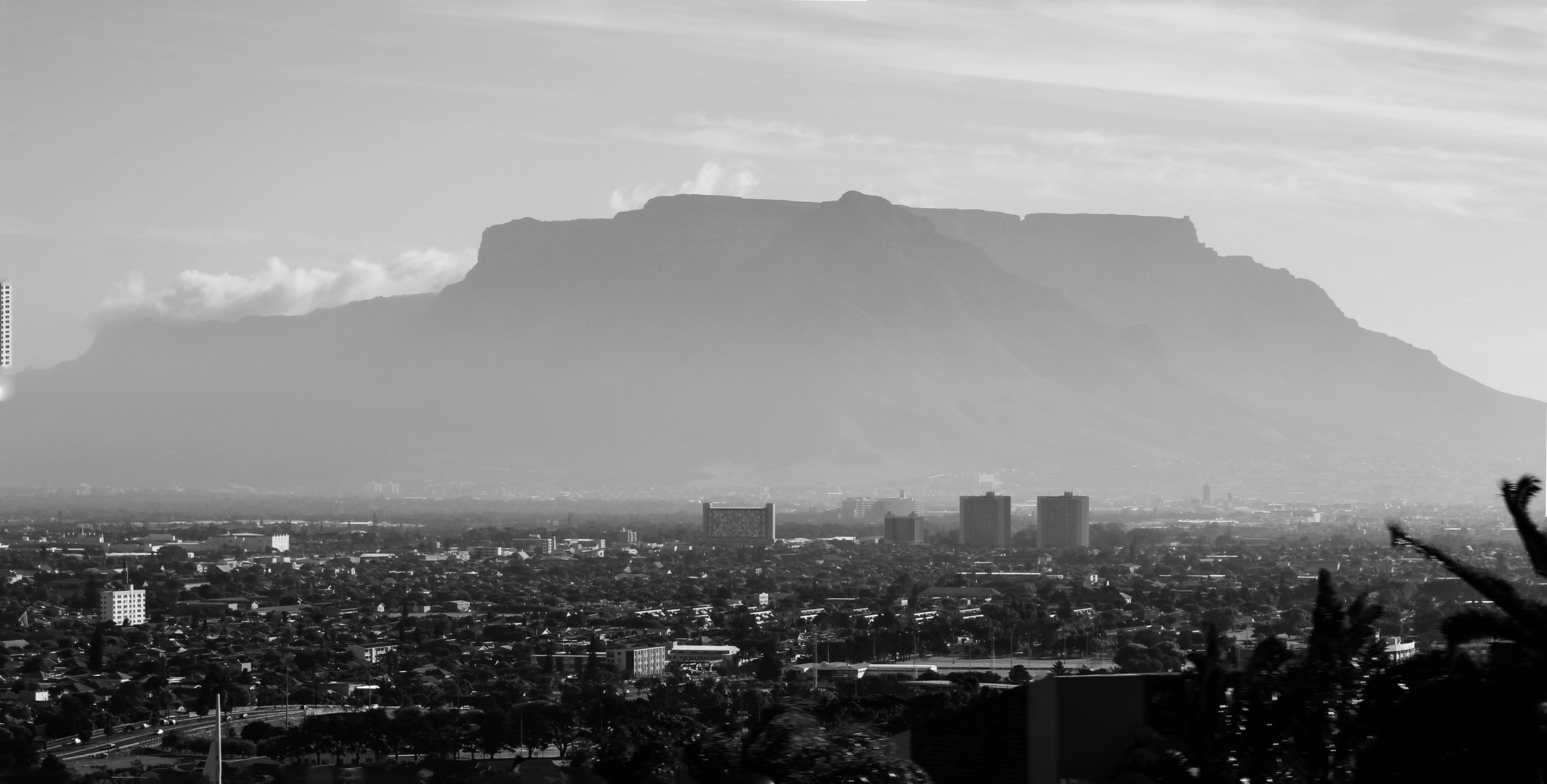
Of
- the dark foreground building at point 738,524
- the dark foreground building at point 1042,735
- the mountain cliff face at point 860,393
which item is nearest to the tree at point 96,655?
the dark foreground building at point 1042,735

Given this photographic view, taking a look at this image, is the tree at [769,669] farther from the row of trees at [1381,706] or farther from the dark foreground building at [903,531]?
the dark foreground building at [903,531]

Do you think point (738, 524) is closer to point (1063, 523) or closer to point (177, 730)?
point (1063, 523)

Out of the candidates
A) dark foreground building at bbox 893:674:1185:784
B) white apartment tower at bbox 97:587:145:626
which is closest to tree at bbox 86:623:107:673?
white apartment tower at bbox 97:587:145:626

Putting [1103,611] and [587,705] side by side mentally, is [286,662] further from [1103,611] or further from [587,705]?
[1103,611]

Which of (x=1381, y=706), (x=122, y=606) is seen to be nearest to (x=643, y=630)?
(x=122, y=606)

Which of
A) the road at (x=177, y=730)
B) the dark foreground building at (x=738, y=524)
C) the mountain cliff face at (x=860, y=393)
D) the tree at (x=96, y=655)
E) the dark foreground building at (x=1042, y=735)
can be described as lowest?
the road at (x=177, y=730)

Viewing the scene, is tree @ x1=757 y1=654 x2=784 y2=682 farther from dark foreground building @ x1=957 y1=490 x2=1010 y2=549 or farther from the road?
dark foreground building @ x1=957 y1=490 x2=1010 y2=549

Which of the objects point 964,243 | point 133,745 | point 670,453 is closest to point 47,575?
point 133,745

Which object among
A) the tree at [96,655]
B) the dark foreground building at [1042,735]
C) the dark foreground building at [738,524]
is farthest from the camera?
the dark foreground building at [738,524]
